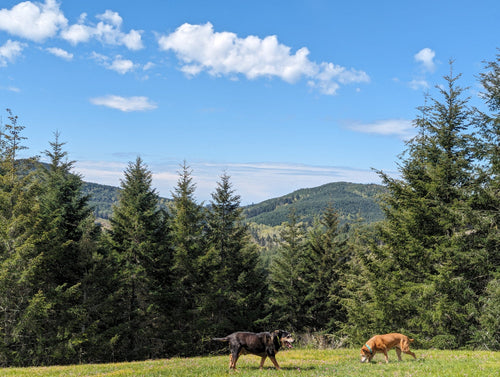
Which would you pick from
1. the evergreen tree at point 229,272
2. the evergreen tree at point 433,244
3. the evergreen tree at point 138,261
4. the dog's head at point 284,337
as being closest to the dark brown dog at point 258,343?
the dog's head at point 284,337

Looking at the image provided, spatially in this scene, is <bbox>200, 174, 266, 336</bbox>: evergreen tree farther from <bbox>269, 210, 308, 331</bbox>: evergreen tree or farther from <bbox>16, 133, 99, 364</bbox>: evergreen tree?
<bbox>16, 133, 99, 364</bbox>: evergreen tree

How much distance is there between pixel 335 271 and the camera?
4125 cm

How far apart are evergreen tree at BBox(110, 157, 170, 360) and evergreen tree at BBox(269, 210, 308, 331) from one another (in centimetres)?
1753

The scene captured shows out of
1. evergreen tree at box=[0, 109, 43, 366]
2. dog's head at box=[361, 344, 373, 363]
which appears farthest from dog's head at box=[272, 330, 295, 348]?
evergreen tree at box=[0, 109, 43, 366]

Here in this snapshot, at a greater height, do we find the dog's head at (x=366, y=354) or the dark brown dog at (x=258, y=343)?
the dark brown dog at (x=258, y=343)

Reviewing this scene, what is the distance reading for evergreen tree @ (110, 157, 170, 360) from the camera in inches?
1088

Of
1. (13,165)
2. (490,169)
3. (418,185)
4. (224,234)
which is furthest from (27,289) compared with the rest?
(490,169)

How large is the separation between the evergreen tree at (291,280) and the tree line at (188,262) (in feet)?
29.9

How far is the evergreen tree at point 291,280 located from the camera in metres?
42.4

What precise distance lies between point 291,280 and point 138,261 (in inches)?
838

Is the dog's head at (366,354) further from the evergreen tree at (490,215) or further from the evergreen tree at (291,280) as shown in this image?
the evergreen tree at (291,280)

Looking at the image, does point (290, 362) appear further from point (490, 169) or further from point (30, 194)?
point (30, 194)

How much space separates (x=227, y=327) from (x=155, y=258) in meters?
10.9

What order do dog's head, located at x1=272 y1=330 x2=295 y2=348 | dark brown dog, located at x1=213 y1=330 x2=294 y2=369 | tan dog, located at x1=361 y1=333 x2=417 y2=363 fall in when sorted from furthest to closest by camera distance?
tan dog, located at x1=361 y1=333 x2=417 y2=363 < dark brown dog, located at x1=213 y1=330 x2=294 y2=369 < dog's head, located at x1=272 y1=330 x2=295 y2=348
